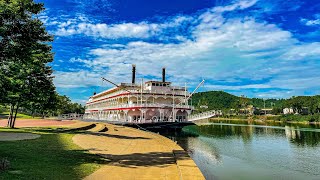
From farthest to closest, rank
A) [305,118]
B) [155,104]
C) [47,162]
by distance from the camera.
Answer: [305,118] → [155,104] → [47,162]

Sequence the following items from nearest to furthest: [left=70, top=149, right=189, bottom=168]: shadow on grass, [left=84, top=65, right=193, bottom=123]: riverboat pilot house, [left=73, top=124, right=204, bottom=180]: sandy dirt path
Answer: [left=73, top=124, right=204, bottom=180]: sandy dirt path → [left=70, top=149, right=189, bottom=168]: shadow on grass → [left=84, top=65, right=193, bottom=123]: riverboat pilot house

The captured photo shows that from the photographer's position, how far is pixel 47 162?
1190 cm

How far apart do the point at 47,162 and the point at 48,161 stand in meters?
0.23

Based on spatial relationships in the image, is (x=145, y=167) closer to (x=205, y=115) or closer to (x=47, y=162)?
(x=47, y=162)

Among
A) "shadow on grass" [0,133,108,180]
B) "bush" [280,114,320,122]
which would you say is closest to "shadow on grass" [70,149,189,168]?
"shadow on grass" [0,133,108,180]

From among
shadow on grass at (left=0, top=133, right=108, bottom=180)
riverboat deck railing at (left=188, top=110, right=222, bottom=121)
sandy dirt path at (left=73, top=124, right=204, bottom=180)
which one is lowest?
sandy dirt path at (left=73, top=124, right=204, bottom=180)

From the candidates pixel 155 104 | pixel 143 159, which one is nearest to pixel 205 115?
pixel 155 104

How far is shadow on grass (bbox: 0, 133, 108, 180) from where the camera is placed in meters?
9.84

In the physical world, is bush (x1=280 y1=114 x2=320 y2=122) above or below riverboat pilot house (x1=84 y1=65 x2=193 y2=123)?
below

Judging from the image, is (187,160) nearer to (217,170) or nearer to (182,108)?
(217,170)

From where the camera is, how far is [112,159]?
14.3 m

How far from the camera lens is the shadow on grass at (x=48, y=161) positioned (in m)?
9.84

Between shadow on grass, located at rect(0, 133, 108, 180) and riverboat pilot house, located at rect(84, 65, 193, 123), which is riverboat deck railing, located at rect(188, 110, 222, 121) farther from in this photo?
shadow on grass, located at rect(0, 133, 108, 180)

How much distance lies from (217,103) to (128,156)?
594 ft
